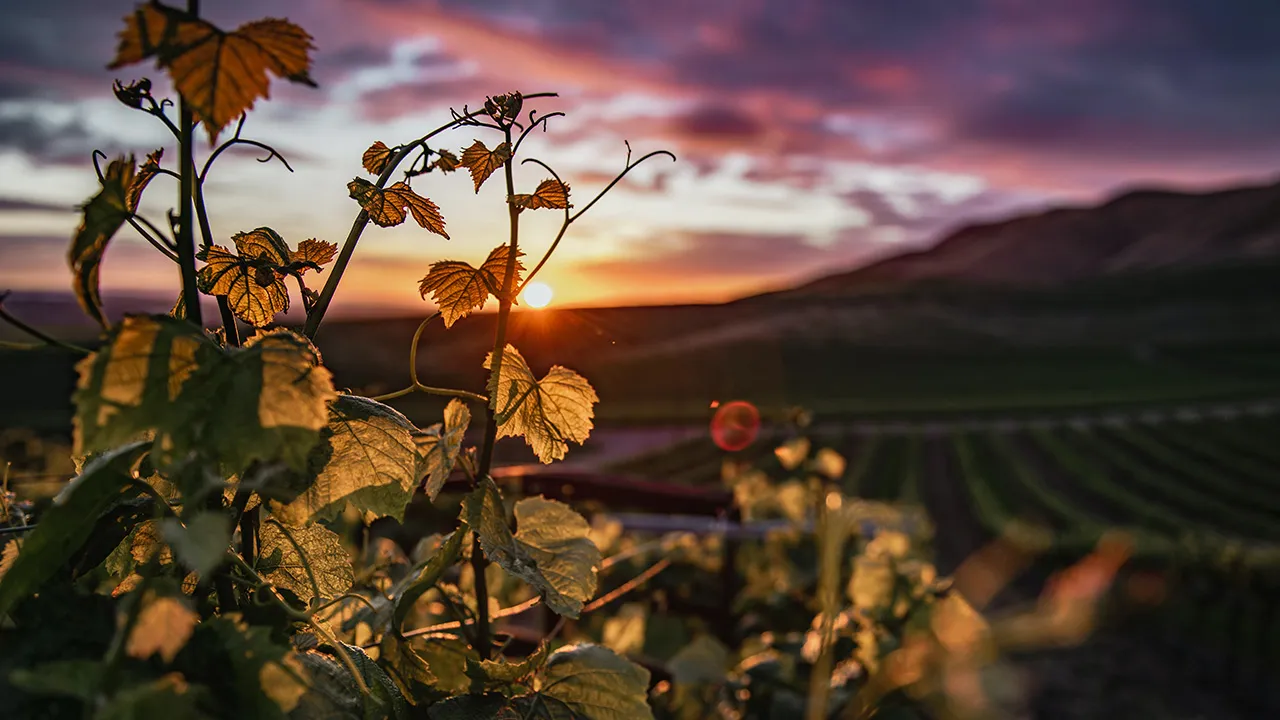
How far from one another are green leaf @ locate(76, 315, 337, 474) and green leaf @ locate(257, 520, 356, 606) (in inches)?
11.7

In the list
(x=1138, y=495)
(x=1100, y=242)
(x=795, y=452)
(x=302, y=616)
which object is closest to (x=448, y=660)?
(x=302, y=616)

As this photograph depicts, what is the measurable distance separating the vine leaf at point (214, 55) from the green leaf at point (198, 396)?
165mm

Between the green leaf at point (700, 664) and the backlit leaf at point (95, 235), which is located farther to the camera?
the green leaf at point (700, 664)

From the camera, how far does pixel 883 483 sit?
33094 millimetres

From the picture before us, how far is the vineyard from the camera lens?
14.3m

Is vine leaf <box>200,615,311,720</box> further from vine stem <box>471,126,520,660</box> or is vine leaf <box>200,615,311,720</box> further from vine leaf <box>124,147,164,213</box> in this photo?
vine leaf <box>124,147,164,213</box>

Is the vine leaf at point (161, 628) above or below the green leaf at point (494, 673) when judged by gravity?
above

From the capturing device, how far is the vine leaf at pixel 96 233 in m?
0.63

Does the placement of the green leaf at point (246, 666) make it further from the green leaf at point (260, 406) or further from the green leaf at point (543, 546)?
the green leaf at point (543, 546)

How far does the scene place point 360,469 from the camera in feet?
2.82

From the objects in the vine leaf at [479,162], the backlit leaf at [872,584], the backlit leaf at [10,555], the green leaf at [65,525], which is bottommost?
the backlit leaf at [872,584]

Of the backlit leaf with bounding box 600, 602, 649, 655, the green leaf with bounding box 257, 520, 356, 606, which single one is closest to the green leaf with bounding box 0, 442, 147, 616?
the green leaf with bounding box 257, 520, 356, 606

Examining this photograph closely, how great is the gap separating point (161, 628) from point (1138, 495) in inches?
1431

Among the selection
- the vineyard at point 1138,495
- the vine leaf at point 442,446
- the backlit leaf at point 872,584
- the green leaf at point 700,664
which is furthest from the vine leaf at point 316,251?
the backlit leaf at point 872,584
